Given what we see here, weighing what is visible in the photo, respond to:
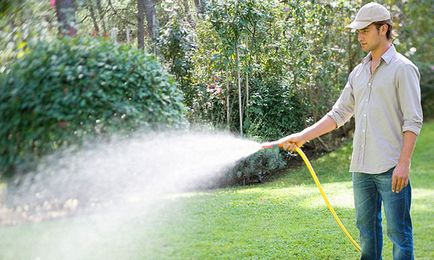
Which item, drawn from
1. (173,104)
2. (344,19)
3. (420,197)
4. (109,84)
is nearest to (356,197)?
(173,104)

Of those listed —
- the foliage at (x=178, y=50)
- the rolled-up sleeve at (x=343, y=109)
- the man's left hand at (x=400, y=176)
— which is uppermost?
the foliage at (x=178, y=50)

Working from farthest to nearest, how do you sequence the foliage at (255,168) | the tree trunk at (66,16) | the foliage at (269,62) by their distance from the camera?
the foliage at (255,168) < the foliage at (269,62) < the tree trunk at (66,16)

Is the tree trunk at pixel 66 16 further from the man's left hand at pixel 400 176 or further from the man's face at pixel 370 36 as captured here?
the man's left hand at pixel 400 176

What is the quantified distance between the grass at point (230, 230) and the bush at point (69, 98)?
3.18 ft

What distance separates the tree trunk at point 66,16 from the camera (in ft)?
12.1

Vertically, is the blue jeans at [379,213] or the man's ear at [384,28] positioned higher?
the man's ear at [384,28]

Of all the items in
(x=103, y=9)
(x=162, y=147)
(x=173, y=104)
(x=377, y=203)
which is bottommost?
(x=377, y=203)

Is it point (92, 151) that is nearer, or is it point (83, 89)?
point (83, 89)

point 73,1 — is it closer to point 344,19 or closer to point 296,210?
point 296,210

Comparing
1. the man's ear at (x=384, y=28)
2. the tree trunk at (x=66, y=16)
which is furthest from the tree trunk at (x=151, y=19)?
the man's ear at (x=384, y=28)

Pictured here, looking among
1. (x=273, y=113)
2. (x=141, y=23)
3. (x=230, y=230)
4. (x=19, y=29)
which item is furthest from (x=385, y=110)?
(x=273, y=113)

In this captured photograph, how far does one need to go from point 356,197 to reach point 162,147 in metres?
1.17

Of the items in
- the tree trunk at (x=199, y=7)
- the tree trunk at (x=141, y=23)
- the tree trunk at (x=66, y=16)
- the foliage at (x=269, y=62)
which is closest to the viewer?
the tree trunk at (x=66, y=16)

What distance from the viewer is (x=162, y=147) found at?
355 centimetres
